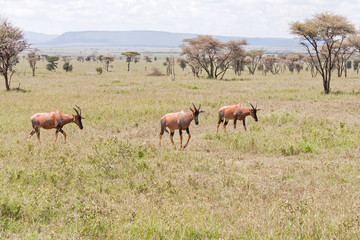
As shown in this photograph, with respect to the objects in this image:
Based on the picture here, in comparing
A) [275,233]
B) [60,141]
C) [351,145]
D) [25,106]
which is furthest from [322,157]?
[25,106]

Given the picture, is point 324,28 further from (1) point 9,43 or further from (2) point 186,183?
(1) point 9,43

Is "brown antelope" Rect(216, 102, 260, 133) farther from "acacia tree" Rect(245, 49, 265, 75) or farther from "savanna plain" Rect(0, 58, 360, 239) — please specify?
"acacia tree" Rect(245, 49, 265, 75)

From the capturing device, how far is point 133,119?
15133 mm

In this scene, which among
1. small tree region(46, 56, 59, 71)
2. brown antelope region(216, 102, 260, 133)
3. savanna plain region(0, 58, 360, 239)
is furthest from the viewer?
small tree region(46, 56, 59, 71)

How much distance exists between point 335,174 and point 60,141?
8537 mm

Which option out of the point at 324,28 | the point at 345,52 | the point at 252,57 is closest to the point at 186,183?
the point at 324,28

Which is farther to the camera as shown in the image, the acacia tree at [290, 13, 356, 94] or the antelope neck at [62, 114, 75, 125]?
the acacia tree at [290, 13, 356, 94]

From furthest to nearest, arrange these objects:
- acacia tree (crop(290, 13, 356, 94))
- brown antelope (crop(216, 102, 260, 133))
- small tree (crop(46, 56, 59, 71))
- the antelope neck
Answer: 1. small tree (crop(46, 56, 59, 71))
2. acacia tree (crop(290, 13, 356, 94))
3. brown antelope (crop(216, 102, 260, 133))
4. the antelope neck

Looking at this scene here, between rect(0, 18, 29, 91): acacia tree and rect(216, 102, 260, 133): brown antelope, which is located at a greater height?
rect(0, 18, 29, 91): acacia tree

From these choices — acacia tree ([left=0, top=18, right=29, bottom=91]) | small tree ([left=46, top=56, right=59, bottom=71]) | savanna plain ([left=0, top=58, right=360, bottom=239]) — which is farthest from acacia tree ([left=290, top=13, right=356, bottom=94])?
small tree ([left=46, top=56, right=59, bottom=71])

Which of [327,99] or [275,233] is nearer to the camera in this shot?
[275,233]

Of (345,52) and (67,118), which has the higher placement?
(345,52)

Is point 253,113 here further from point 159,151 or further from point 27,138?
point 27,138

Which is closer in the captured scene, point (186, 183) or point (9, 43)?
point (186, 183)
